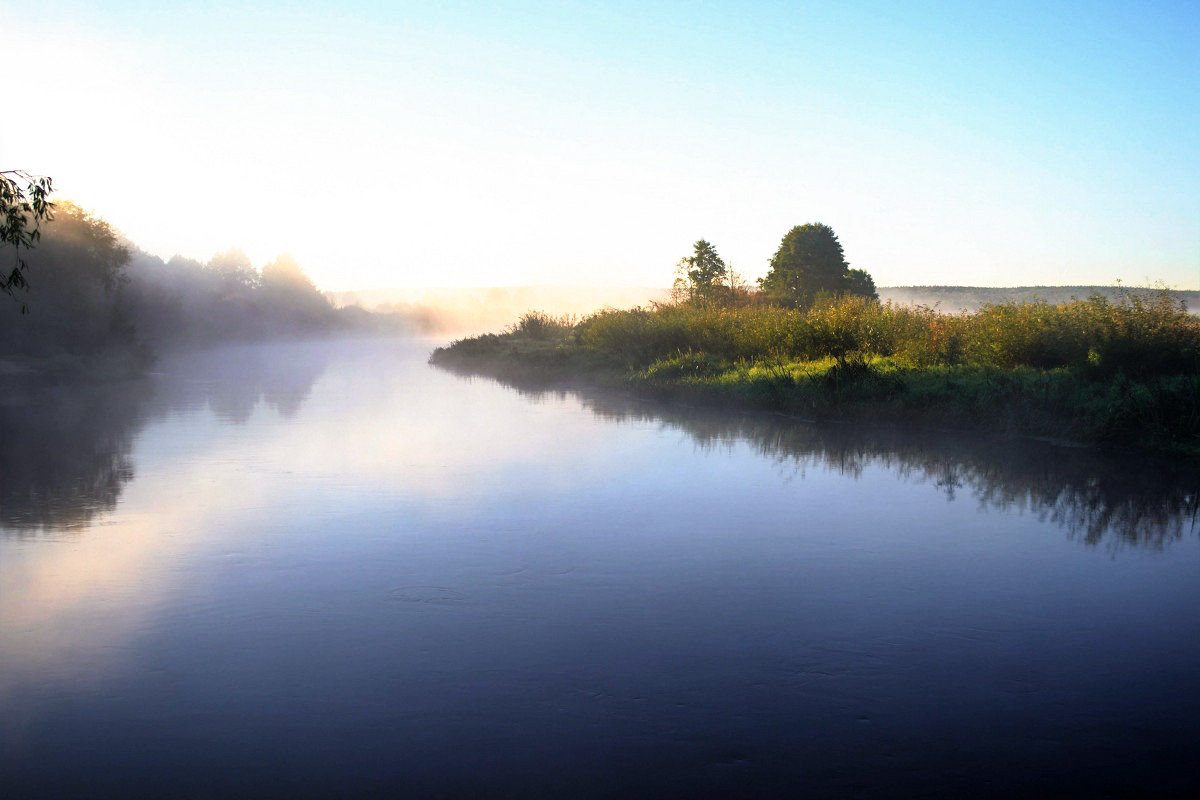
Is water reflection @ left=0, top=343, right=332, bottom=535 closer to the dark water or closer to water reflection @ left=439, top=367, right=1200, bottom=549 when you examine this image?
the dark water

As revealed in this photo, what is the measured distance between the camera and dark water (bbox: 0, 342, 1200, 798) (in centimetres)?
478

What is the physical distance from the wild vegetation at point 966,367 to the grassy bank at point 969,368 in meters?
0.03

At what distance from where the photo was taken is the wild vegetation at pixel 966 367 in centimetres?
1631

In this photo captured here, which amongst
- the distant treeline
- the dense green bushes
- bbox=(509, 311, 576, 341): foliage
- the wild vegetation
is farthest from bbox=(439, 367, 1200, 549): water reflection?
bbox=(509, 311, 576, 341): foliage

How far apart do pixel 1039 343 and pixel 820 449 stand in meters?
8.00

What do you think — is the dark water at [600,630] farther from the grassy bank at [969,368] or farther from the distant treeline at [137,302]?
the distant treeline at [137,302]

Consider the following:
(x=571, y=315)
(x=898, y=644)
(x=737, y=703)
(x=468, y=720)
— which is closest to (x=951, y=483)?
(x=898, y=644)

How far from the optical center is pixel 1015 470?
14.3m

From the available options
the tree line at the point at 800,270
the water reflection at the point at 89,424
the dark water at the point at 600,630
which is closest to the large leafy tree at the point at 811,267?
the tree line at the point at 800,270

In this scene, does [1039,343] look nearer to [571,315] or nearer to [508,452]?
[508,452]

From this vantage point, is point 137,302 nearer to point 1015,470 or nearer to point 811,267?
point 811,267

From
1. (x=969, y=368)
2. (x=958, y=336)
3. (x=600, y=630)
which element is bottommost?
(x=600, y=630)

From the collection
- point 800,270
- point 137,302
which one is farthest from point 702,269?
point 137,302

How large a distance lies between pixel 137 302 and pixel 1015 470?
54.5 meters
